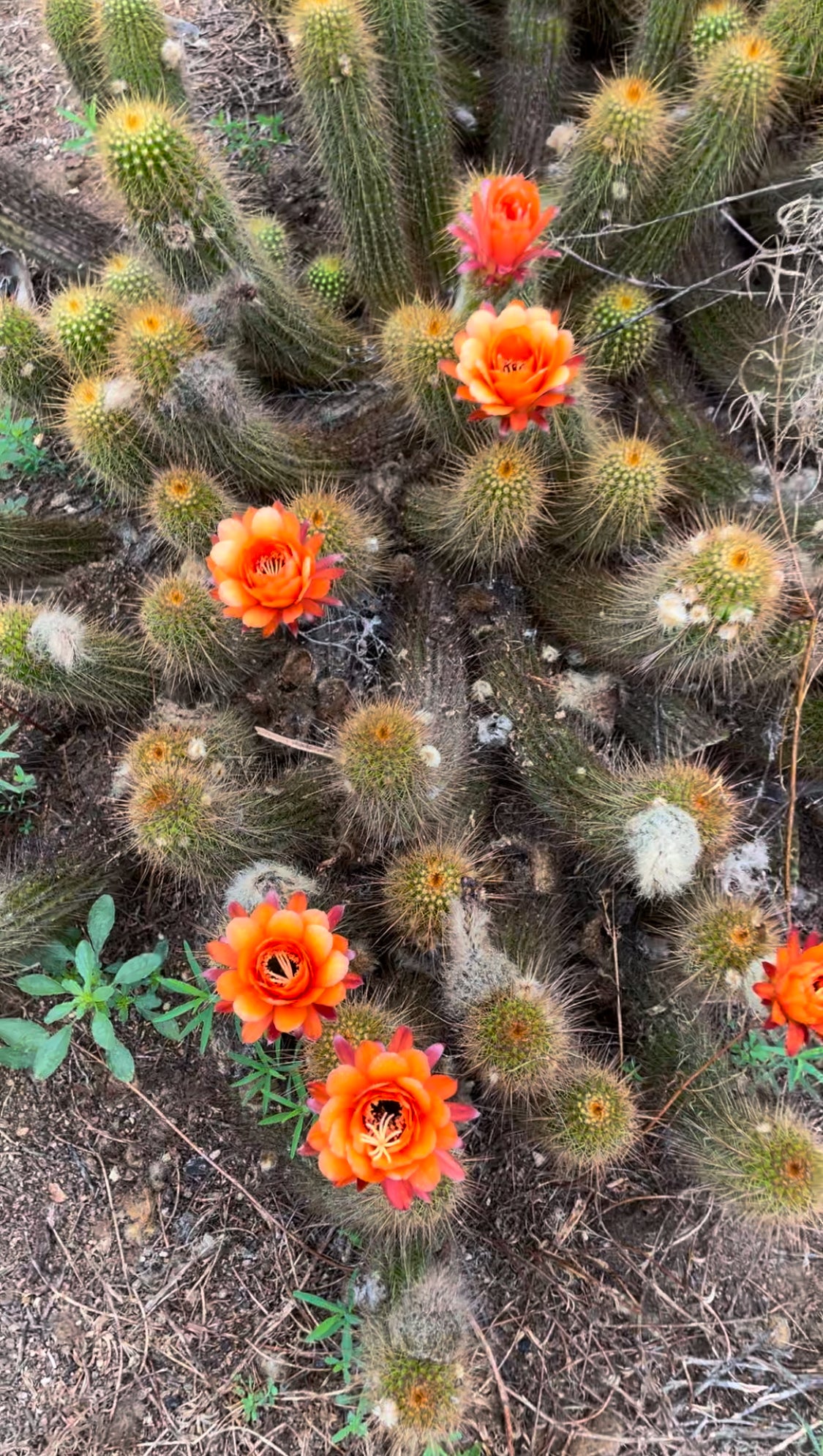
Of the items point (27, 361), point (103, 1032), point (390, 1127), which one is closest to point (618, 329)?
point (27, 361)

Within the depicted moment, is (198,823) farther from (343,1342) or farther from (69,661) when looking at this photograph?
(343,1342)

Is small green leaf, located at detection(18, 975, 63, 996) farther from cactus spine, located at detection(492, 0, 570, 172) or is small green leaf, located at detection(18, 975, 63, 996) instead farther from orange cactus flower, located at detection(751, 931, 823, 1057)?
cactus spine, located at detection(492, 0, 570, 172)

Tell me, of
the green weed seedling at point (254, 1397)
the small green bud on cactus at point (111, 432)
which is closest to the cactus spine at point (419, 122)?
the small green bud on cactus at point (111, 432)

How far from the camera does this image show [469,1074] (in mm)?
2502

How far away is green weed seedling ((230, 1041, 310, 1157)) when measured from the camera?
89.1 inches

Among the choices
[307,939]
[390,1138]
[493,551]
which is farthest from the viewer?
[493,551]

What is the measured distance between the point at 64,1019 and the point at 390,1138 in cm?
156

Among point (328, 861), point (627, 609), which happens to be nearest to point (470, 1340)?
point (328, 861)

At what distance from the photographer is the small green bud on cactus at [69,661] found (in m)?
2.44

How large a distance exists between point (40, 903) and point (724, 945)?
1.87 meters

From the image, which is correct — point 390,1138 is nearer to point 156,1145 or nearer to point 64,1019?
point 156,1145

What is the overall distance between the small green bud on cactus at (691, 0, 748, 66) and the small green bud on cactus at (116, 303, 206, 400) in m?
1.86

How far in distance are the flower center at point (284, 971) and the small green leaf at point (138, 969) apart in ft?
2.49

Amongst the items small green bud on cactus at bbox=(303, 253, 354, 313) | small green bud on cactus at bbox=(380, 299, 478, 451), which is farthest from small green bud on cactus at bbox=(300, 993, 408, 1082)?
small green bud on cactus at bbox=(303, 253, 354, 313)
